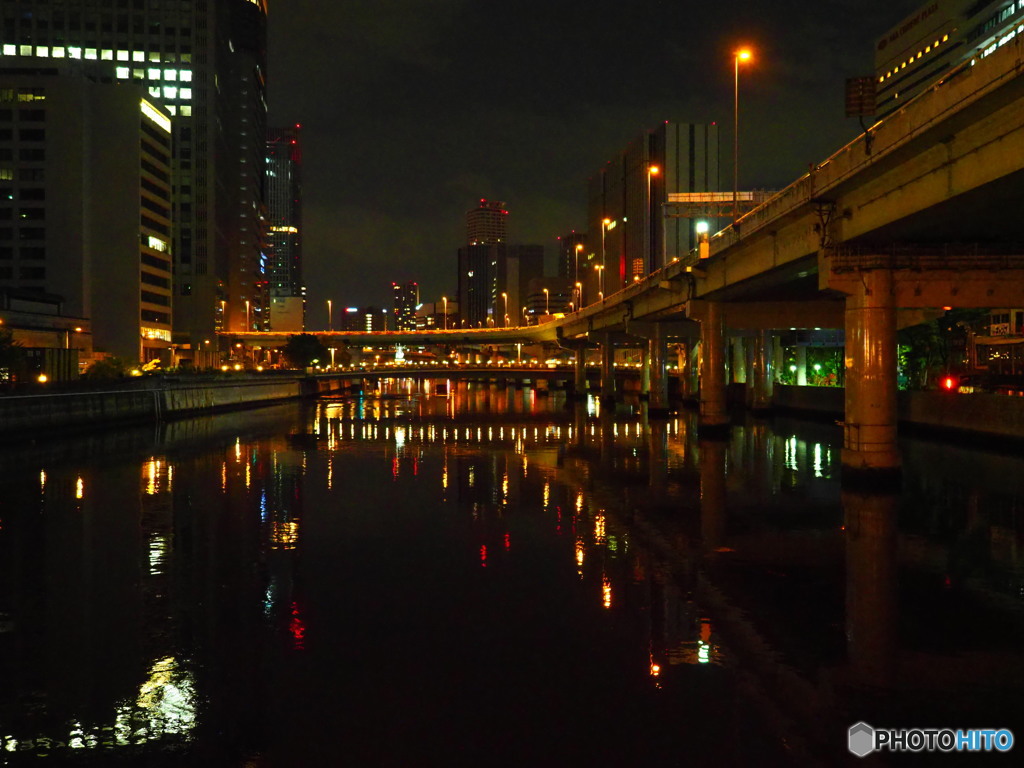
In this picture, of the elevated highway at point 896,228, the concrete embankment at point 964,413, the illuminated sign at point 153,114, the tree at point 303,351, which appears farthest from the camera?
the tree at point 303,351

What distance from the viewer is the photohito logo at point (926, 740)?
802cm

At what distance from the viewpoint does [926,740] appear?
818 cm

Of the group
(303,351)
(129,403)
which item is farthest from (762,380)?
(303,351)

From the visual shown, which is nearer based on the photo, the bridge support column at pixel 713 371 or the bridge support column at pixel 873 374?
the bridge support column at pixel 873 374

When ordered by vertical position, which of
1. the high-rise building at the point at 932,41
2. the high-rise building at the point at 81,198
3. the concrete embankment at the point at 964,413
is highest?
the high-rise building at the point at 932,41

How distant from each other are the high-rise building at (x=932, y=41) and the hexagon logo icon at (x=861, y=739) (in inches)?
4519

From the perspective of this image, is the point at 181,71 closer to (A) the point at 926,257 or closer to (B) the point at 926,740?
(A) the point at 926,257

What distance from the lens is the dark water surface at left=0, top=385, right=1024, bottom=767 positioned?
27.5 feet

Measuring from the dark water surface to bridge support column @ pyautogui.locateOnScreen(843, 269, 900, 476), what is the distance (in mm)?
1468

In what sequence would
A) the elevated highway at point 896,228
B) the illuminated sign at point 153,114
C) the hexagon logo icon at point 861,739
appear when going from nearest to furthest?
the hexagon logo icon at point 861,739, the elevated highway at point 896,228, the illuminated sign at point 153,114

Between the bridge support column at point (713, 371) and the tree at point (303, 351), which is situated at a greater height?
the tree at point (303, 351)

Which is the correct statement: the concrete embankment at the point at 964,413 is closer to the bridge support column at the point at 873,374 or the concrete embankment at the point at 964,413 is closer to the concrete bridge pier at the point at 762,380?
the concrete bridge pier at the point at 762,380

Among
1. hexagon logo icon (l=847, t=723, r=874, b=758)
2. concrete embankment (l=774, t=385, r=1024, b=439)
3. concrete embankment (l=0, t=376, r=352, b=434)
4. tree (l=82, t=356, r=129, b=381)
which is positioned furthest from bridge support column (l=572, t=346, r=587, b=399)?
hexagon logo icon (l=847, t=723, r=874, b=758)

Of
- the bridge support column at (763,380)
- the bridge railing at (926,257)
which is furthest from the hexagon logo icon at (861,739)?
the bridge support column at (763,380)
